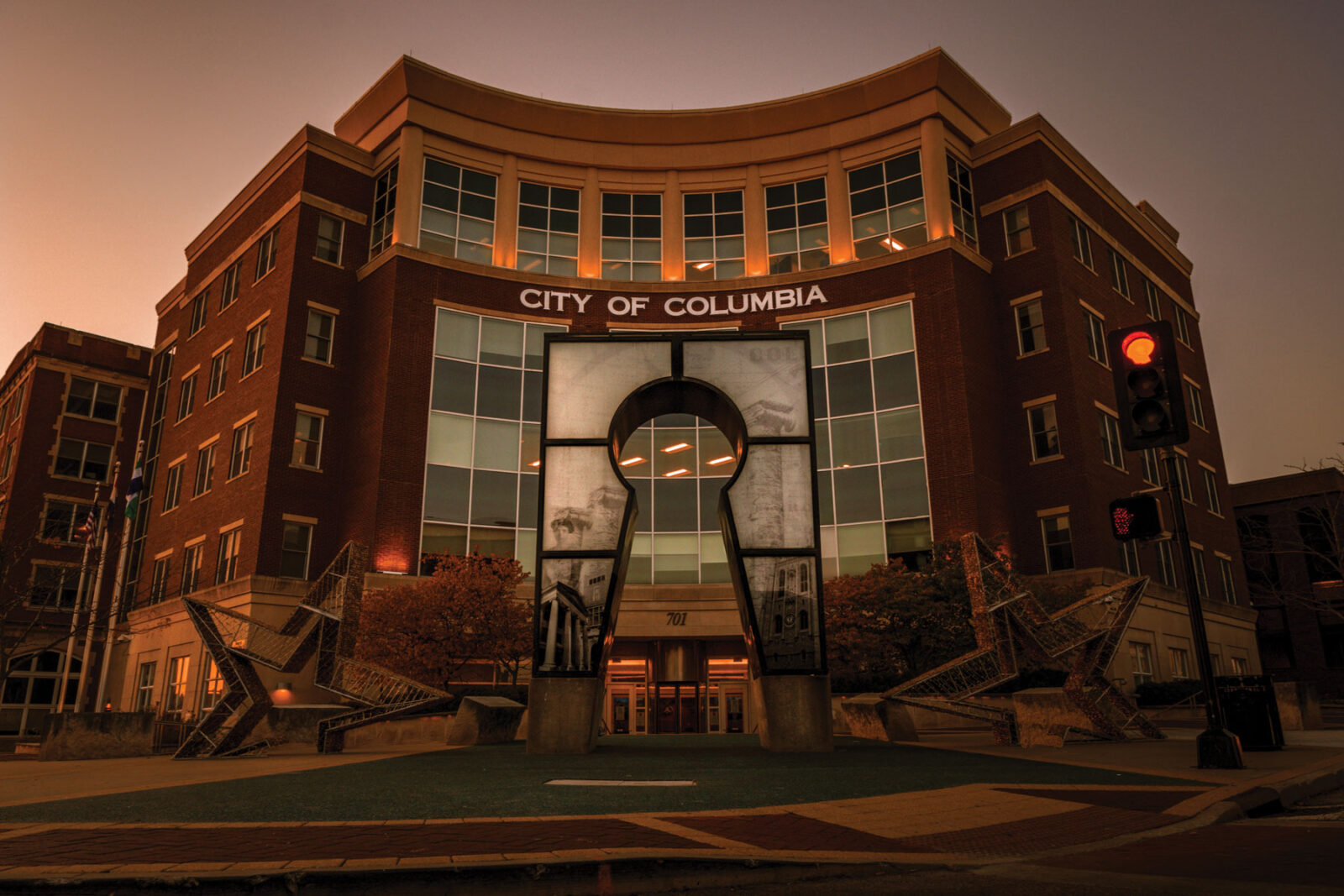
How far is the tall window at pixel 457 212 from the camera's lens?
40781mm

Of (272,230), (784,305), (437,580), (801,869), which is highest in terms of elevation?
(272,230)

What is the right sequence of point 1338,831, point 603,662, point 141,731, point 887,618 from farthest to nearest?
point 887,618, point 141,731, point 603,662, point 1338,831

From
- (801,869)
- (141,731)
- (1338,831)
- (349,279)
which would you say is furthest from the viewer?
(349,279)

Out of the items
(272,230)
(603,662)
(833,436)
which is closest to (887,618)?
(833,436)

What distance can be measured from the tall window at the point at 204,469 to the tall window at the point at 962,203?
34.3 meters

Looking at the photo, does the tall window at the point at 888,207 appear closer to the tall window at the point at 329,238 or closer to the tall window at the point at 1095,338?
the tall window at the point at 1095,338

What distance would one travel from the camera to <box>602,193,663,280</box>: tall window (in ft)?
143

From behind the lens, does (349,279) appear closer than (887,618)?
No

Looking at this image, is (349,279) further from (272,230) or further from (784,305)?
(784,305)

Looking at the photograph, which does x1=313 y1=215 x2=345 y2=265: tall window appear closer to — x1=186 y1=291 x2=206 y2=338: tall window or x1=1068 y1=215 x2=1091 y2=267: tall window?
x1=186 y1=291 x2=206 y2=338: tall window

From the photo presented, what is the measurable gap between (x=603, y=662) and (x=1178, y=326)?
154 feet

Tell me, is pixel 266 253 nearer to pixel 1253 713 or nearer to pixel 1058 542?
pixel 1058 542

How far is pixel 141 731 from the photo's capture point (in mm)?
21312

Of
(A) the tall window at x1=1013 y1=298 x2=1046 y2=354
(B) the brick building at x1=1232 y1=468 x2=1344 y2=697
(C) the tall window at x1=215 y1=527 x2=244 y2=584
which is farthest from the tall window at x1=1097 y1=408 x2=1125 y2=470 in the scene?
(C) the tall window at x1=215 y1=527 x2=244 y2=584
